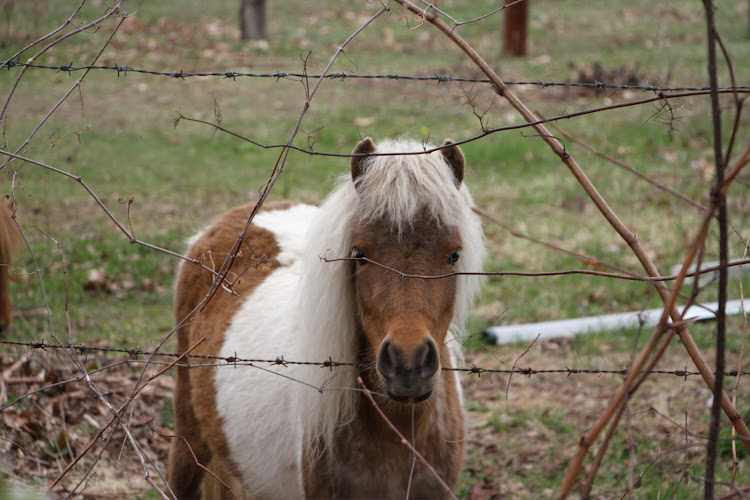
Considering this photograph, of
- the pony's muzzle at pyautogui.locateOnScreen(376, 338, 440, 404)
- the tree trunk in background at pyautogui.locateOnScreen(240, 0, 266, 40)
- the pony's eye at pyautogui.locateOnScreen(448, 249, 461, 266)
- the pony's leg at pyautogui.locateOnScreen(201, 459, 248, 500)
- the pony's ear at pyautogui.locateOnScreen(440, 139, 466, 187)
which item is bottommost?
the pony's leg at pyautogui.locateOnScreen(201, 459, 248, 500)

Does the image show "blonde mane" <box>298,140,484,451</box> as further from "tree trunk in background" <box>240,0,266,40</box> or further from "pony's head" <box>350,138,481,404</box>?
"tree trunk in background" <box>240,0,266,40</box>

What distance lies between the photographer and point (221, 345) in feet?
12.6

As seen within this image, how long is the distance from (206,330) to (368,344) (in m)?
1.39

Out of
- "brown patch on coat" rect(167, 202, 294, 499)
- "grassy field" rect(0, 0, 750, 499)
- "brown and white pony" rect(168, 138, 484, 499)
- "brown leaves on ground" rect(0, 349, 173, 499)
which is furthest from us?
"grassy field" rect(0, 0, 750, 499)

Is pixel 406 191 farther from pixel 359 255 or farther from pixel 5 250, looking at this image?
pixel 5 250

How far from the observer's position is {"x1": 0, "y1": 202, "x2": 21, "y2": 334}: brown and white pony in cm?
535

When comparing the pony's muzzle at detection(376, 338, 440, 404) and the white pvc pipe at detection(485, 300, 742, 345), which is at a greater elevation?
the pony's muzzle at detection(376, 338, 440, 404)

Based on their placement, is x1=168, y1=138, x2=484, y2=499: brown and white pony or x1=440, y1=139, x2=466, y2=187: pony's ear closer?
x1=168, y1=138, x2=484, y2=499: brown and white pony

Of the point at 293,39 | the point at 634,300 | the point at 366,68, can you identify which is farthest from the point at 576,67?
the point at 634,300

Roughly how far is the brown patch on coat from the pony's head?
4.30ft

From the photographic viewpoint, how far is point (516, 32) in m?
15.1

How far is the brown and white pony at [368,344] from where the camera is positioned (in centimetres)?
251

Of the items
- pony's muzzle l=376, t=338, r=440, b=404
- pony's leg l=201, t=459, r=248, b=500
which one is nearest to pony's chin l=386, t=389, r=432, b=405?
pony's muzzle l=376, t=338, r=440, b=404

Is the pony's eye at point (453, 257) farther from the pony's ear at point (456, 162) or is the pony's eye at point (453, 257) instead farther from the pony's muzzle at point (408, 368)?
the pony's muzzle at point (408, 368)
